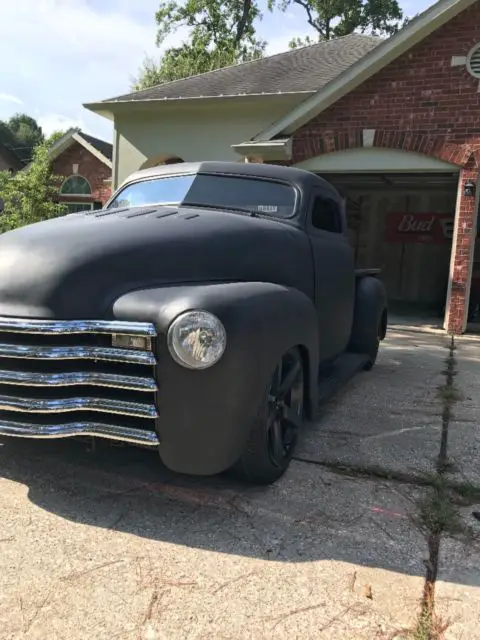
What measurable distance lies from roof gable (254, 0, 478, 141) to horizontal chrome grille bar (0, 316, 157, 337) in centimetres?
870

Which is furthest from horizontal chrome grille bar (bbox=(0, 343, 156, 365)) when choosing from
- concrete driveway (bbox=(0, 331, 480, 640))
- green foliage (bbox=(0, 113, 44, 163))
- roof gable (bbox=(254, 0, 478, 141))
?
green foliage (bbox=(0, 113, 44, 163))

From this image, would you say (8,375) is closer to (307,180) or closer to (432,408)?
(307,180)

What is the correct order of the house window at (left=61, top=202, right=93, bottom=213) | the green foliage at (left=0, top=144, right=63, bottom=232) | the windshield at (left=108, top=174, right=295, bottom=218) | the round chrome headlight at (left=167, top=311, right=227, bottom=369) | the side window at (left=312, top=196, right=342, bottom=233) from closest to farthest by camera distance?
the round chrome headlight at (left=167, top=311, right=227, bottom=369) → the windshield at (left=108, top=174, right=295, bottom=218) → the side window at (left=312, top=196, right=342, bottom=233) → the green foliage at (left=0, top=144, right=63, bottom=232) → the house window at (left=61, top=202, right=93, bottom=213)

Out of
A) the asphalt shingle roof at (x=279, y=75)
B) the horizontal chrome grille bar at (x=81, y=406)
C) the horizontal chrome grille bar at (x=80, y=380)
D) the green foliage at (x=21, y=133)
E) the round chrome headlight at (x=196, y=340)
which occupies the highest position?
the green foliage at (x=21, y=133)

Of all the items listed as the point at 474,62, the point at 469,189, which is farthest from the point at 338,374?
the point at 474,62

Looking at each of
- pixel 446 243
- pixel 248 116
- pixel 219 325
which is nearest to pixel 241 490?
pixel 219 325

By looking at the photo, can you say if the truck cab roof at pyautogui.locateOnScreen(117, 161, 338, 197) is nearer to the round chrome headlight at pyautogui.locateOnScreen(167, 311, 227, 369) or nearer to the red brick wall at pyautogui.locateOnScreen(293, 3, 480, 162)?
the round chrome headlight at pyautogui.locateOnScreen(167, 311, 227, 369)

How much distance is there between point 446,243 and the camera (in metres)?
16.7

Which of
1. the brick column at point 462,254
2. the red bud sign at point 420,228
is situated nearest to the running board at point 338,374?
the brick column at point 462,254

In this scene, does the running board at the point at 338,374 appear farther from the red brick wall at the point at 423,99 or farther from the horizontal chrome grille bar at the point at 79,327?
the red brick wall at the point at 423,99

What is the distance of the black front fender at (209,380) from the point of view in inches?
101

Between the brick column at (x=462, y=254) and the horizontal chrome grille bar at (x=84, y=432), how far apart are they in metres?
8.60

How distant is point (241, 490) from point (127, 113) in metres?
12.9

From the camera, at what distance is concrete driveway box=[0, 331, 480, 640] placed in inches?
81.7
